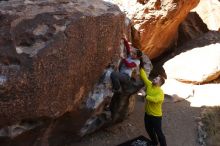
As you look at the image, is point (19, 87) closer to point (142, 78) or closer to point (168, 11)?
point (142, 78)

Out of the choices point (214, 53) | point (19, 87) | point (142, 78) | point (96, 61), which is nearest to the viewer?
point (19, 87)

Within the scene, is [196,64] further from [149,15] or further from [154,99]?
[154,99]

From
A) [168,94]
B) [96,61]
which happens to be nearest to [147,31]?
[168,94]

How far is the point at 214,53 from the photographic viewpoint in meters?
14.9

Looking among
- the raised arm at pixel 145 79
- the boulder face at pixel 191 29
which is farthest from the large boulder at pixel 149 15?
the raised arm at pixel 145 79

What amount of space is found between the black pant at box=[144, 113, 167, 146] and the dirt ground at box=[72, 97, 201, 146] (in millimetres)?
774

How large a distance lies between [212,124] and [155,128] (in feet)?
8.33

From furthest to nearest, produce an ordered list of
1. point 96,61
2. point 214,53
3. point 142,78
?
point 214,53 → point 142,78 → point 96,61

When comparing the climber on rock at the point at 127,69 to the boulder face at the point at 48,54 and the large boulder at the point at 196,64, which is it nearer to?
the boulder face at the point at 48,54

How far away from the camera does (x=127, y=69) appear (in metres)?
9.97

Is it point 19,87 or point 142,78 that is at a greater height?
point 19,87

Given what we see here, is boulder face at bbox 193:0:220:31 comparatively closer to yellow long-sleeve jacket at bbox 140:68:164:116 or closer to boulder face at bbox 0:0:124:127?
yellow long-sleeve jacket at bbox 140:68:164:116

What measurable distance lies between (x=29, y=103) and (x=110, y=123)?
2983mm

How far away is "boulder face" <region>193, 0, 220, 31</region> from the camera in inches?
688
